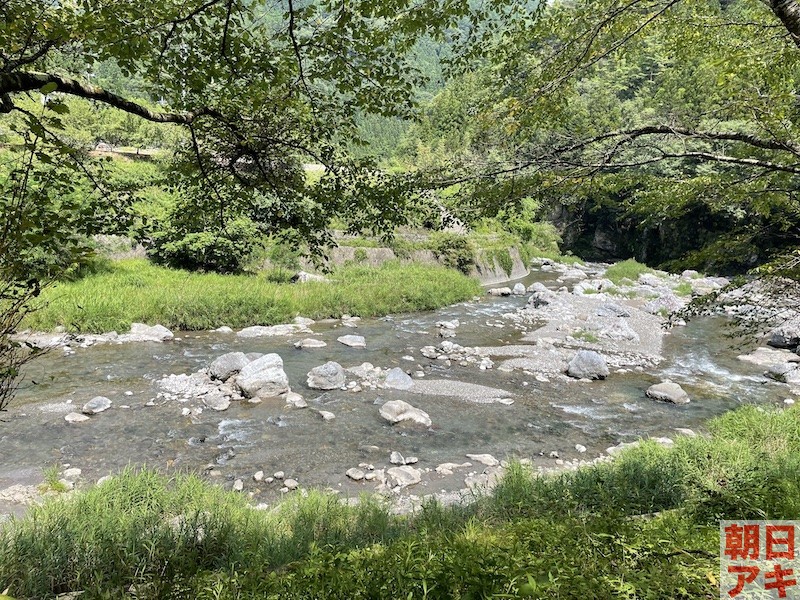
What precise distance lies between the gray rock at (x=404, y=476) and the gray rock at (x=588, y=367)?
20.3 feet

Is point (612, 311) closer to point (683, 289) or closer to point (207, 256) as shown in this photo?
point (683, 289)

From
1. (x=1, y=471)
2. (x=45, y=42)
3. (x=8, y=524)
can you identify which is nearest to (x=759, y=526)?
(x=45, y=42)

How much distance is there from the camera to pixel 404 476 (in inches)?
263

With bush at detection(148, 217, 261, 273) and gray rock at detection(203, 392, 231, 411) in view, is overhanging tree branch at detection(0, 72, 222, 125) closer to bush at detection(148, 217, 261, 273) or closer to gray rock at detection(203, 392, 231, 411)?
gray rock at detection(203, 392, 231, 411)

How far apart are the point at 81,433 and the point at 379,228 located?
633 centimetres

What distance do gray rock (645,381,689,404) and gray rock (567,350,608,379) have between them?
46.9 inches

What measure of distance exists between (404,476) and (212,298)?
11.0 meters

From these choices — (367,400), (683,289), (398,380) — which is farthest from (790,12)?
(683,289)

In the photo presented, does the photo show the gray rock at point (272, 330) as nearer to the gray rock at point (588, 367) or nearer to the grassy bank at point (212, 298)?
the grassy bank at point (212, 298)

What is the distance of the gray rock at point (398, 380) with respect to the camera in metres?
10.4

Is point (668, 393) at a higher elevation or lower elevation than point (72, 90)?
lower

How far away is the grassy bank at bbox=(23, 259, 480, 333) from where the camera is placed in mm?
13289

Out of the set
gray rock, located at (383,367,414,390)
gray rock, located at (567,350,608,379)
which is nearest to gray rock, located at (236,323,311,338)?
gray rock, located at (383,367,414,390)

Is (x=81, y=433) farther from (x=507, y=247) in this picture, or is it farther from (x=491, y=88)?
(x=507, y=247)
